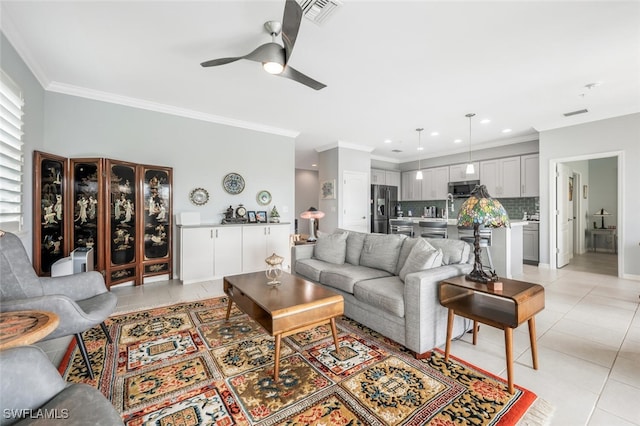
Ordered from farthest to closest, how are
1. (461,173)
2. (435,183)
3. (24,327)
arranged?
(435,183)
(461,173)
(24,327)

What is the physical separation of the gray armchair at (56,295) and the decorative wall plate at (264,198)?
119 inches

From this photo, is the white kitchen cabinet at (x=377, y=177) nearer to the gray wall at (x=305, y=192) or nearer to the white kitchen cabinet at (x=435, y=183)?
the white kitchen cabinet at (x=435, y=183)

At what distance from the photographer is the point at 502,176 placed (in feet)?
20.5

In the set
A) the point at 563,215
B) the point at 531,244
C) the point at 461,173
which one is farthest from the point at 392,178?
the point at 563,215

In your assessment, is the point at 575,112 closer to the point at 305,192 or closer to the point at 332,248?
the point at 332,248

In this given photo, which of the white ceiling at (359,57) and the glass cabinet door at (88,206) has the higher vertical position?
the white ceiling at (359,57)

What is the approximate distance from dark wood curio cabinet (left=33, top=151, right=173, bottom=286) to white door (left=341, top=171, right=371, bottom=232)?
3.77 meters

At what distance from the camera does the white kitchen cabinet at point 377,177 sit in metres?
Result: 7.77

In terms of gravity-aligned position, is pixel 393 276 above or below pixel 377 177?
below

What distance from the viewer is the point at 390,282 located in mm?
2553

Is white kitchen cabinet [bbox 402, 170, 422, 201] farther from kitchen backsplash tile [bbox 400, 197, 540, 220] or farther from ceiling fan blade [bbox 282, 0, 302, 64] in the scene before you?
ceiling fan blade [bbox 282, 0, 302, 64]

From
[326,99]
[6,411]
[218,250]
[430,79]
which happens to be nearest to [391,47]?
[430,79]

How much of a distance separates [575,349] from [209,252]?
431 centimetres

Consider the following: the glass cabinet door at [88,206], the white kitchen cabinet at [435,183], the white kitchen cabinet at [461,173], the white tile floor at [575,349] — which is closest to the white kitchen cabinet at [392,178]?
the white kitchen cabinet at [435,183]
